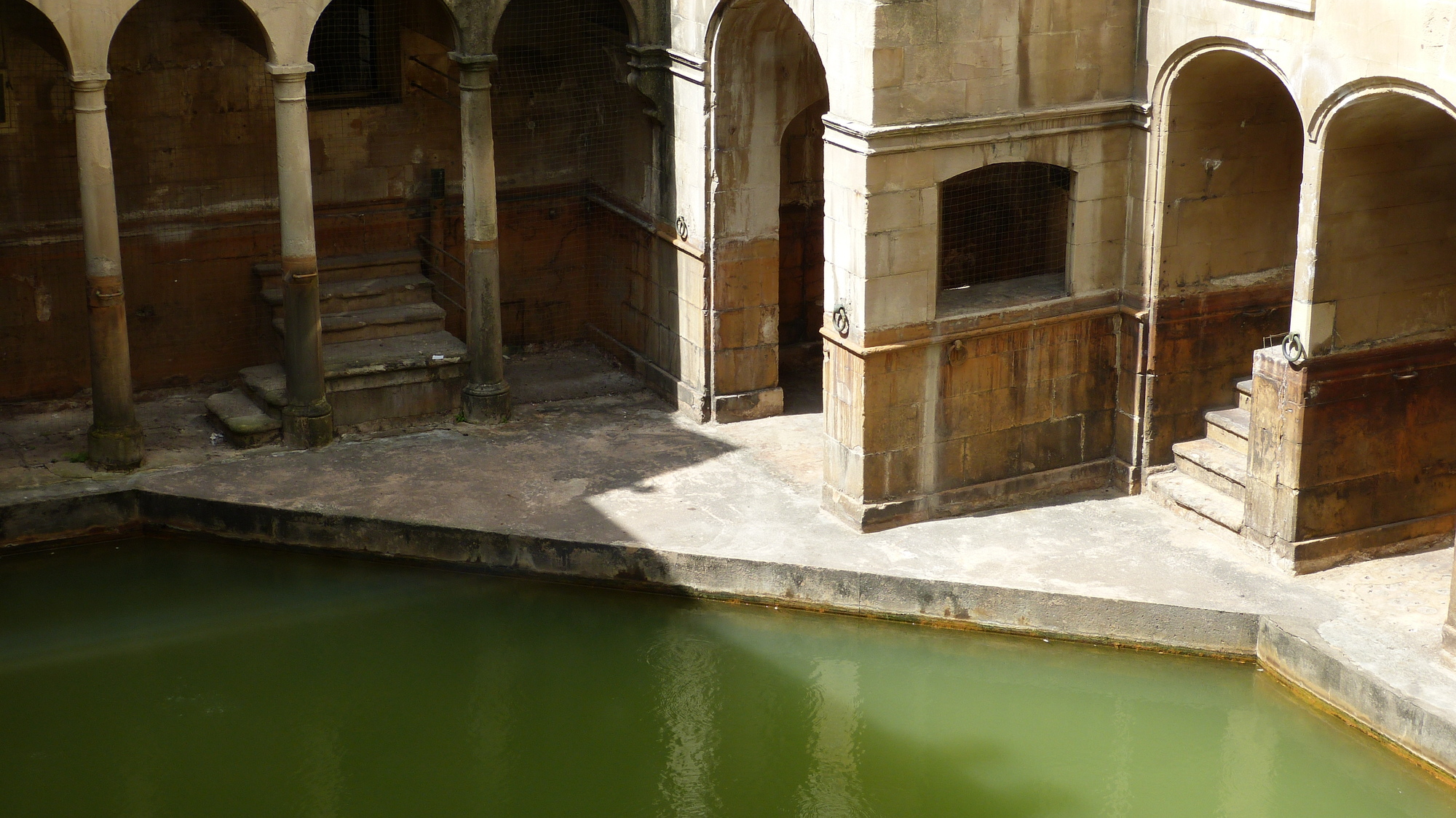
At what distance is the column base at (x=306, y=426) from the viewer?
15430 millimetres

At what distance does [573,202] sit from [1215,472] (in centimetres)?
709

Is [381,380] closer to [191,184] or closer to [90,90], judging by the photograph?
[191,184]

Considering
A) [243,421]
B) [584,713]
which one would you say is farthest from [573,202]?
[584,713]

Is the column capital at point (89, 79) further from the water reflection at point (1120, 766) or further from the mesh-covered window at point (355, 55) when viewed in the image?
the water reflection at point (1120, 766)

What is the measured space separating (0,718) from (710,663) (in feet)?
15.9

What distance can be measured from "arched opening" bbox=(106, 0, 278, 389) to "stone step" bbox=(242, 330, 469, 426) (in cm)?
83

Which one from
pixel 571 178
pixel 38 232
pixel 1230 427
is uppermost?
pixel 571 178

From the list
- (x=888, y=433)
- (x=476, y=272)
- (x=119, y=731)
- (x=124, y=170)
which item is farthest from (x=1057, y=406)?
(x=124, y=170)

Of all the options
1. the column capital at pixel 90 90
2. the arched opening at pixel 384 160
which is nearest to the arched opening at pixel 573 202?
the arched opening at pixel 384 160

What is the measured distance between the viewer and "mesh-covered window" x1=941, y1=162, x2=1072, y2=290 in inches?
569

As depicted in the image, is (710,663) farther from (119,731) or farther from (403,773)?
(119,731)

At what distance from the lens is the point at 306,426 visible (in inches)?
609

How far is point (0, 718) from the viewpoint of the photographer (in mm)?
12008

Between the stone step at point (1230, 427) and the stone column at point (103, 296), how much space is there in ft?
29.1
